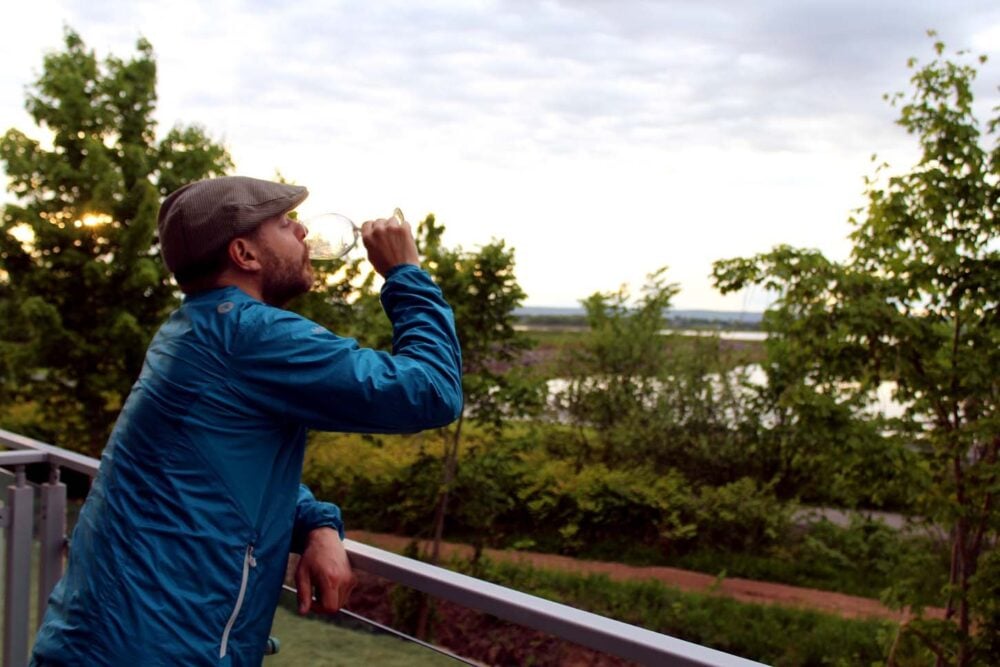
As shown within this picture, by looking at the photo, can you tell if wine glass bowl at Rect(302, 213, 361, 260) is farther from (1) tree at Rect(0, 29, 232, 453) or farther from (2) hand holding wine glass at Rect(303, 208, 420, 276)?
(1) tree at Rect(0, 29, 232, 453)

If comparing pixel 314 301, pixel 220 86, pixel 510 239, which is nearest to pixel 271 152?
pixel 220 86

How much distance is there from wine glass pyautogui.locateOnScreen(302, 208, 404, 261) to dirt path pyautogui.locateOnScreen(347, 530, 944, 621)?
7236 millimetres

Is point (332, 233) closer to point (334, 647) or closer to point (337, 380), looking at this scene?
point (337, 380)

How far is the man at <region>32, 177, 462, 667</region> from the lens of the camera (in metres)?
1.34

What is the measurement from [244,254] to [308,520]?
1.62 ft

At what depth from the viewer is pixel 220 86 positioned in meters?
11.1

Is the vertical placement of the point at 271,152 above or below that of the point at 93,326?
above

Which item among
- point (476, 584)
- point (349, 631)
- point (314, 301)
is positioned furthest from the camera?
point (314, 301)

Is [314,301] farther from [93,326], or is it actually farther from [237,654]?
[237,654]

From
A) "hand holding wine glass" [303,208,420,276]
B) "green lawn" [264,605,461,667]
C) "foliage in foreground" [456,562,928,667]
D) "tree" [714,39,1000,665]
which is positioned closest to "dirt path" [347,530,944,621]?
"foliage in foreground" [456,562,928,667]

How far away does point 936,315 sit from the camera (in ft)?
18.0

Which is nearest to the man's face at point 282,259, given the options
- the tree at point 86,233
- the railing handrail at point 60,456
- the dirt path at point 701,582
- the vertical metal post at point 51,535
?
the railing handrail at point 60,456

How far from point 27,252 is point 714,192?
9.21 metres

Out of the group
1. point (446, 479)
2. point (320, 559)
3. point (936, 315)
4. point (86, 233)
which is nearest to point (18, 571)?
point (320, 559)
